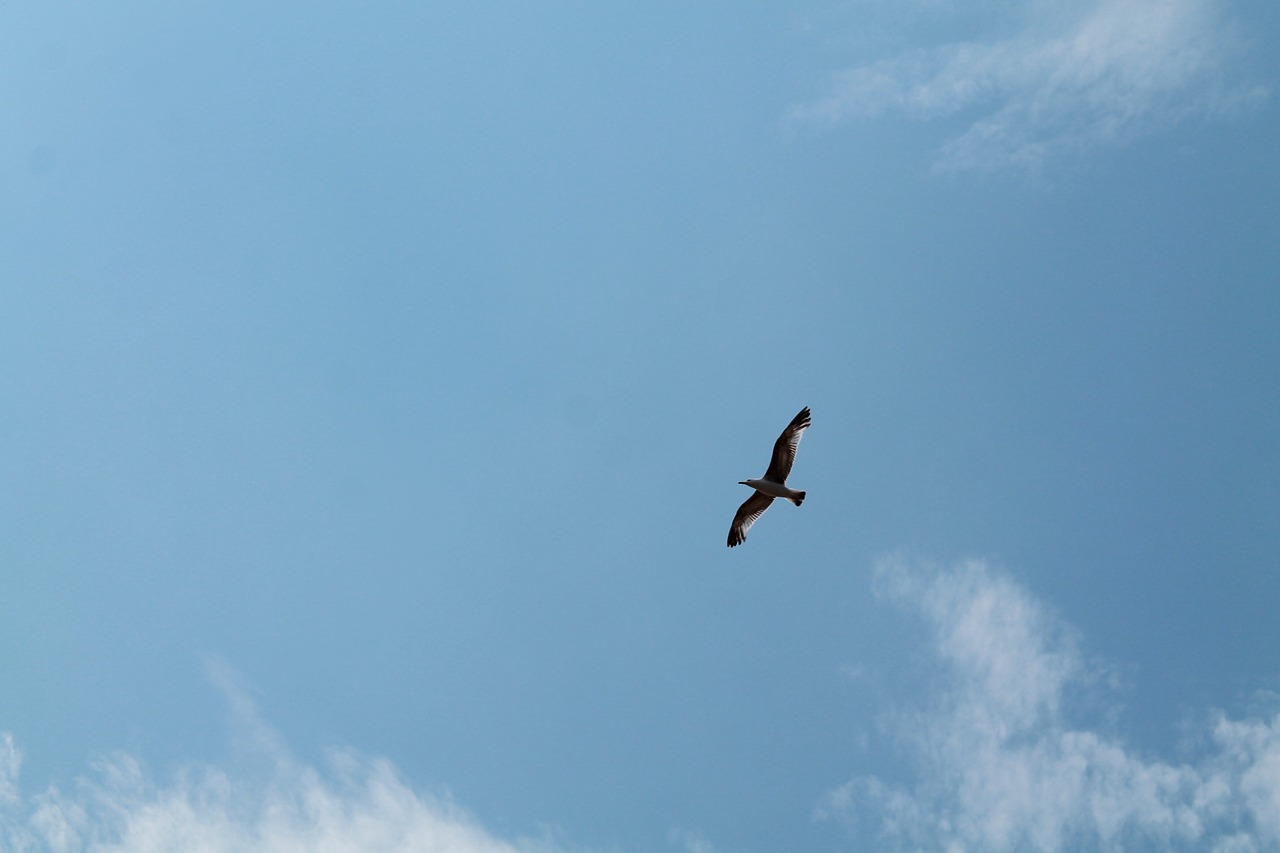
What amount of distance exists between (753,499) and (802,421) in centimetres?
632

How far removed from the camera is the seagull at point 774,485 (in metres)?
50.0

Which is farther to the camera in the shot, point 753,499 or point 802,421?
point 753,499

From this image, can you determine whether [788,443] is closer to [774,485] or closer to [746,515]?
[774,485]

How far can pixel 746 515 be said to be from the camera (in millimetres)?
54438

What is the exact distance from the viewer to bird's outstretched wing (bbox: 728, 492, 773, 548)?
176 feet

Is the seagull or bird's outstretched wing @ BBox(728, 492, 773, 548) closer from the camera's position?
the seagull

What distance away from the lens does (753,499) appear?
5372 cm

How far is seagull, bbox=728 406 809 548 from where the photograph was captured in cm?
5000

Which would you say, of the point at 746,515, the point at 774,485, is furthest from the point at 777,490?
the point at 746,515

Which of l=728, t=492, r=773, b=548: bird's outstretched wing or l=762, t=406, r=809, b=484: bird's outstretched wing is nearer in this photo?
l=762, t=406, r=809, b=484: bird's outstretched wing

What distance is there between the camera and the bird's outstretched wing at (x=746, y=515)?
53.7 metres

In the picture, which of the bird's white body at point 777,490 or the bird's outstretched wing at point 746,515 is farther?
the bird's outstretched wing at point 746,515

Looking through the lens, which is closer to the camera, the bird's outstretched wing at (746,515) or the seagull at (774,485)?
the seagull at (774,485)

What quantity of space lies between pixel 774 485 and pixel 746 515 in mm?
4010
